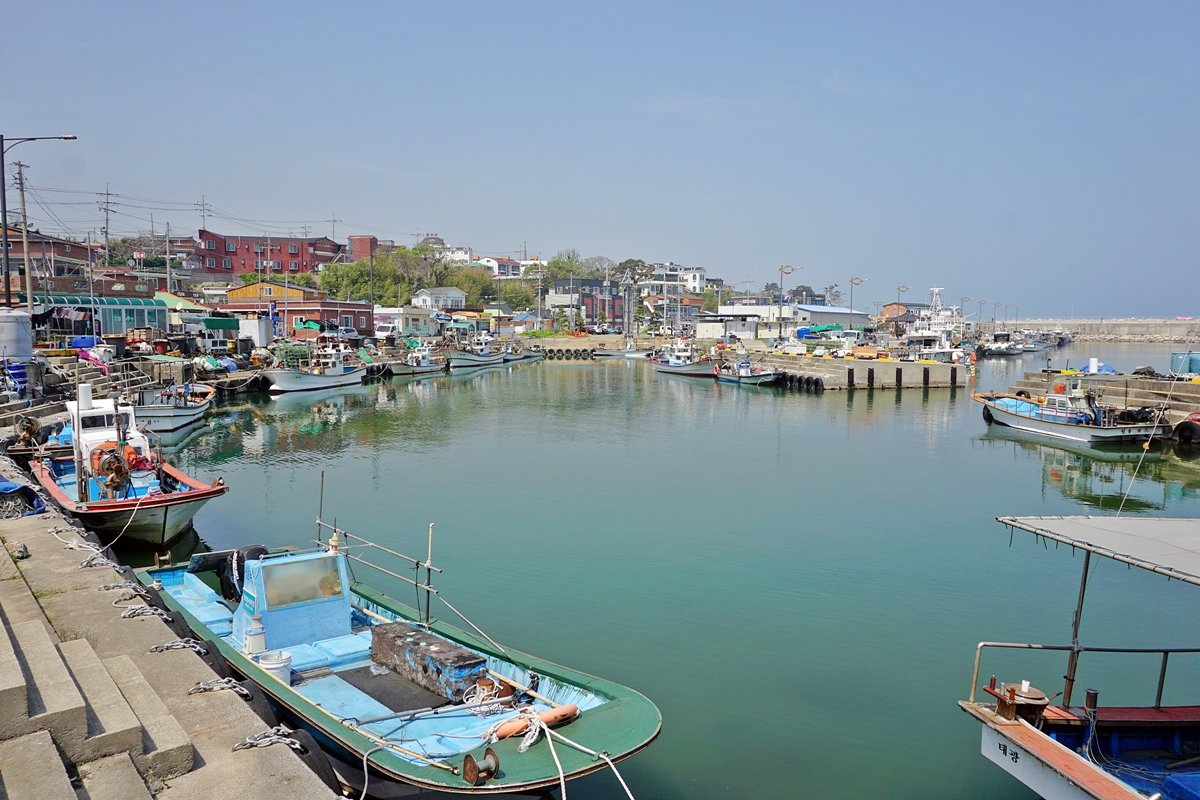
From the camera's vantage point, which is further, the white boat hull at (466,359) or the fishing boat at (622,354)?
the fishing boat at (622,354)

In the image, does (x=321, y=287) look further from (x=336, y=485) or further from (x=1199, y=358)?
(x=1199, y=358)

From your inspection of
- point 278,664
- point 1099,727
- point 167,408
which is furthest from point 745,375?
point 278,664

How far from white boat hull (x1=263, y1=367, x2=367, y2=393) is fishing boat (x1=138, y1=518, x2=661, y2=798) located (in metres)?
38.0

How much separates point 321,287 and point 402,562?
8278 cm

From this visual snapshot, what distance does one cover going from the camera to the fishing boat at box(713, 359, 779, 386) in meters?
59.7

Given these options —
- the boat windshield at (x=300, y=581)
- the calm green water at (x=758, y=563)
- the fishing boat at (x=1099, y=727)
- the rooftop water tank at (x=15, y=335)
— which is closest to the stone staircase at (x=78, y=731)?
the boat windshield at (x=300, y=581)

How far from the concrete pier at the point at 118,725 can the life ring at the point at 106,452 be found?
9.18 meters

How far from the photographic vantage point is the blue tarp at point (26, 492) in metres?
13.7

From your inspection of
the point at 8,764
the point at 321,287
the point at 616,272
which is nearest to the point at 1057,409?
the point at 8,764

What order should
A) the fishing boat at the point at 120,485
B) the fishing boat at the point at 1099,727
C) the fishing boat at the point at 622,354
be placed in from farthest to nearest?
the fishing boat at the point at 622,354, the fishing boat at the point at 120,485, the fishing boat at the point at 1099,727

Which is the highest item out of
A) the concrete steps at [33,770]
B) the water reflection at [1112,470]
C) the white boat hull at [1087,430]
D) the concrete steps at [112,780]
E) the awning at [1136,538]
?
the awning at [1136,538]

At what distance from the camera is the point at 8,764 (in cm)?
453

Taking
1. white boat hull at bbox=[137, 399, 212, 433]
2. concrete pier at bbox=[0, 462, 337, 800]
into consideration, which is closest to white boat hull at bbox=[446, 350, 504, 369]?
white boat hull at bbox=[137, 399, 212, 433]

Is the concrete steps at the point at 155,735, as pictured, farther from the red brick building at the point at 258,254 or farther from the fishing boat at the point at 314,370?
the red brick building at the point at 258,254
